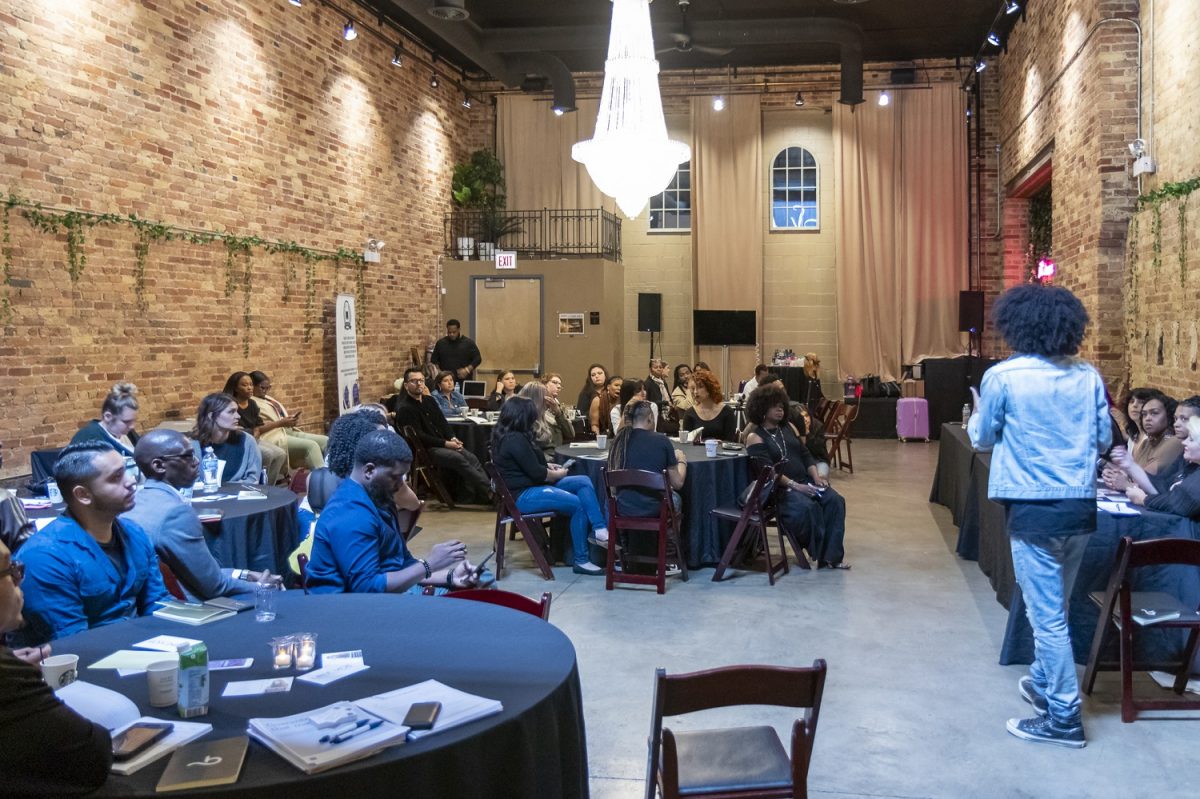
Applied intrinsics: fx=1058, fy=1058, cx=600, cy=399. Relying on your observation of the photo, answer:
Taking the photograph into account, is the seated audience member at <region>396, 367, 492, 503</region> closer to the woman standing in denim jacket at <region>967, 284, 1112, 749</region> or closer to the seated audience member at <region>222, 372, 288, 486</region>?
the seated audience member at <region>222, 372, 288, 486</region>

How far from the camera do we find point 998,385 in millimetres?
3955

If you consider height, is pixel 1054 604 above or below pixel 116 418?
below

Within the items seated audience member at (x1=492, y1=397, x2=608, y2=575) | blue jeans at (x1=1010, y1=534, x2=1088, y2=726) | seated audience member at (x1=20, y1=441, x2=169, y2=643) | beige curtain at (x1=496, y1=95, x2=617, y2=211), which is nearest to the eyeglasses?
seated audience member at (x1=20, y1=441, x2=169, y2=643)

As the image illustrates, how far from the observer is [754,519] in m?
6.68

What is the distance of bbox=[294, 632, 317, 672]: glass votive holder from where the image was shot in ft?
8.79

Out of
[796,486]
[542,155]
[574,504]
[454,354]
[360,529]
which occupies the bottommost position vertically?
[574,504]

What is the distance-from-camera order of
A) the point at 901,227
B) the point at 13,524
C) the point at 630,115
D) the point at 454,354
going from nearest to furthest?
1. the point at 13,524
2. the point at 630,115
3. the point at 454,354
4. the point at 901,227

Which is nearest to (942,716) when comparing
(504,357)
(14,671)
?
(14,671)

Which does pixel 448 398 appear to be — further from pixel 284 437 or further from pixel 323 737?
pixel 323 737

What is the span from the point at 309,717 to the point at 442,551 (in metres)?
1.50

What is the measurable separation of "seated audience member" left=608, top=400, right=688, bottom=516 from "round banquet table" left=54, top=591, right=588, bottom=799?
10.9 feet

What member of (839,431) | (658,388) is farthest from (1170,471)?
(658,388)

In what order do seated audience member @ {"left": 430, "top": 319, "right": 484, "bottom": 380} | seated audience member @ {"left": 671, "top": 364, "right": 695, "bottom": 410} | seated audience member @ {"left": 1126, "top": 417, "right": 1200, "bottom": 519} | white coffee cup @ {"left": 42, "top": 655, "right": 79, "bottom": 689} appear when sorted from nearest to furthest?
1. white coffee cup @ {"left": 42, "top": 655, "right": 79, "bottom": 689}
2. seated audience member @ {"left": 1126, "top": 417, "right": 1200, "bottom": 519}
3. seated audience member @ {"left": 671, "top": 364, "right": 695, "bottom": 410}
4. seated audience member @ {"left": 430, "top": 319, "right": 484, "bottom": 380}

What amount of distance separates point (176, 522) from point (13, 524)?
0.80 metres
